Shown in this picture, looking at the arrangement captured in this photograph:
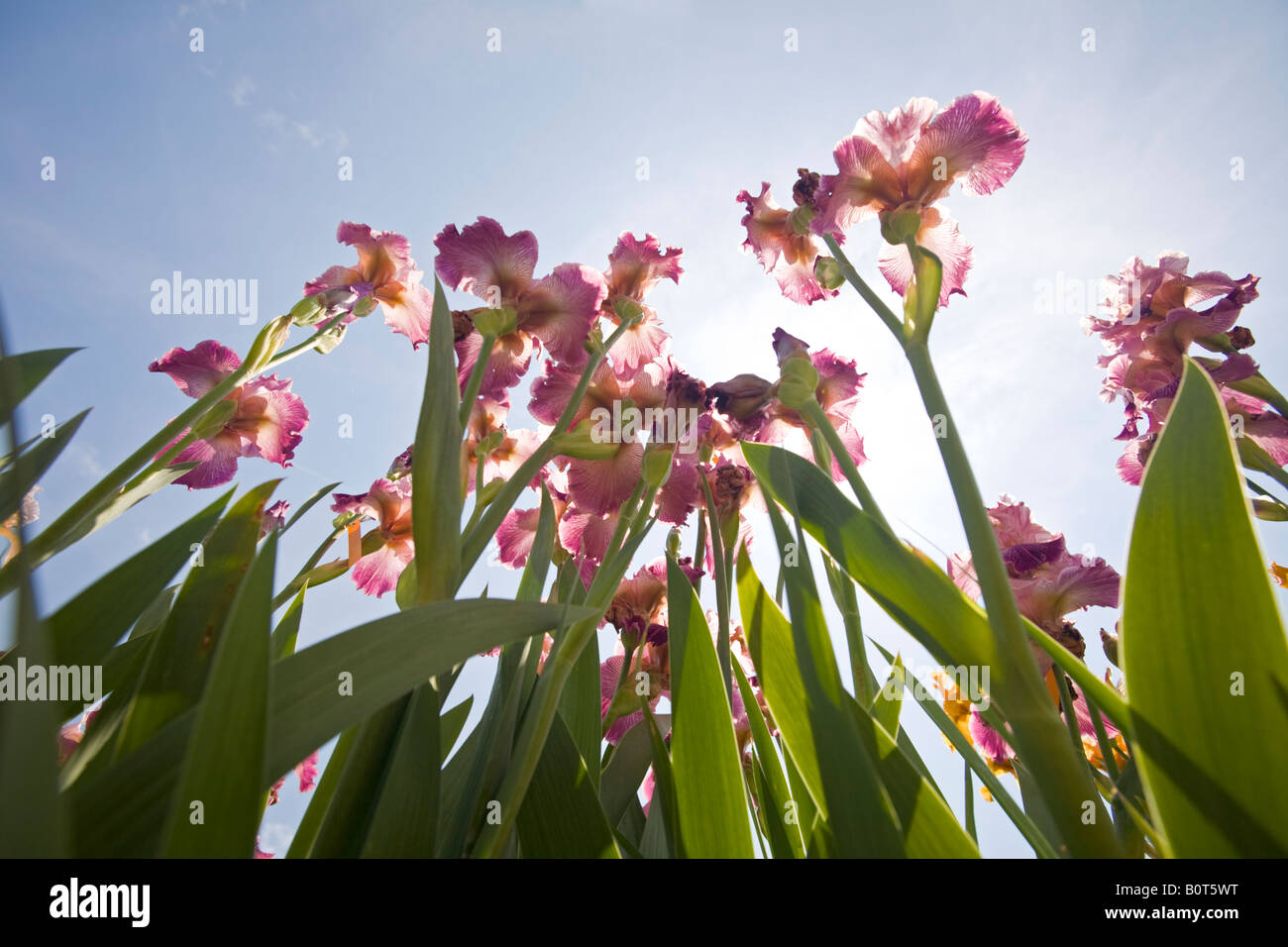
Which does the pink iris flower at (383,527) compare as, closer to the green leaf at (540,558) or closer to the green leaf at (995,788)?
the green leaf at (540,558)

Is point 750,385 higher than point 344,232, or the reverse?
point 344,232

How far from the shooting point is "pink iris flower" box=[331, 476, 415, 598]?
827 mm

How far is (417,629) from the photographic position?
0.36m

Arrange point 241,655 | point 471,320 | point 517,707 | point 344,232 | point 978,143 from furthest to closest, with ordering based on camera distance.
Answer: point 344,232 < point 471,320 < point 978,143 < point 517,707 < point 241,655

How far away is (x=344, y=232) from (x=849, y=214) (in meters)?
0.63

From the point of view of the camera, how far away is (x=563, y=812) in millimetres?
457

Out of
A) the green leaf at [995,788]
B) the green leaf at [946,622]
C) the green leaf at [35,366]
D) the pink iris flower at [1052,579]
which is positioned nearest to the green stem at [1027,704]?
the green leaf at [946,622]

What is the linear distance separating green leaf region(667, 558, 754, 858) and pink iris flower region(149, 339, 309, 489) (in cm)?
66

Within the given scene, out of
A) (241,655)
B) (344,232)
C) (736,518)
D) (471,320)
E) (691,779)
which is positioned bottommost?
(691,779)

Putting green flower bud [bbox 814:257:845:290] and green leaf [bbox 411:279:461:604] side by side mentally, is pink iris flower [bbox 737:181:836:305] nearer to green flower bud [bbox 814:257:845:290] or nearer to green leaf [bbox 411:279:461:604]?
green flower bud [bbox 814:257:845:290]

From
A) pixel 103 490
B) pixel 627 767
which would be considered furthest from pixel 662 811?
pixel 103 490

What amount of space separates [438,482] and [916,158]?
54cm
